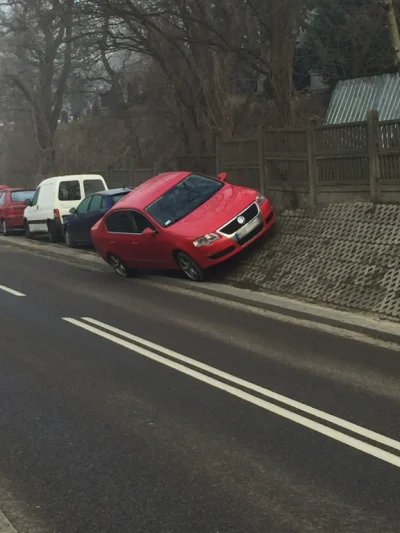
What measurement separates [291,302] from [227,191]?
4063 millimetres

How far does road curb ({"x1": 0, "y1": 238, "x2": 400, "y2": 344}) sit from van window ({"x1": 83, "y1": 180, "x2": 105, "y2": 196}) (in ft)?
28.1

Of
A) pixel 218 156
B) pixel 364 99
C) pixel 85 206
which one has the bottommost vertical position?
pixel 85 206

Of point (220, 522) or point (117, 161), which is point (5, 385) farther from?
point (117, 161)

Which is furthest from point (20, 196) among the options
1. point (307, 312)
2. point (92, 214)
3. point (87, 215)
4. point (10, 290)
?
point (307, 312)

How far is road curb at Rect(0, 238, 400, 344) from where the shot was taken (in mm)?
9657

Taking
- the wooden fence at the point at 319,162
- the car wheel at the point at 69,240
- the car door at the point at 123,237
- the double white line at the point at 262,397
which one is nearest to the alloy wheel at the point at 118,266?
the car door at the point at 123,237

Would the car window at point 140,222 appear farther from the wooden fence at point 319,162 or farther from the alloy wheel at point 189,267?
the wooden fence at point 319,162

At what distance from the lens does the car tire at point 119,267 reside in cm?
1590

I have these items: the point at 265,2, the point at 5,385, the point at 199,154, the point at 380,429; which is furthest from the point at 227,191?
the point at 380,429

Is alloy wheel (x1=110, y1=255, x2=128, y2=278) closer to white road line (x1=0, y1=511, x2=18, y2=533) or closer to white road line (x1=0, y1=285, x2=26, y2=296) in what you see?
white road line (x1=0, y1=285, x2=26, y2=296)

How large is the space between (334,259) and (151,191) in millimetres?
4311

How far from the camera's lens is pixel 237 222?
14.2 metres

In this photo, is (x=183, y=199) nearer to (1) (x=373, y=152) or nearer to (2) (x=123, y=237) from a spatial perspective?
(2) (x=123, y=237)

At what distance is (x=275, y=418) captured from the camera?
246 inches
